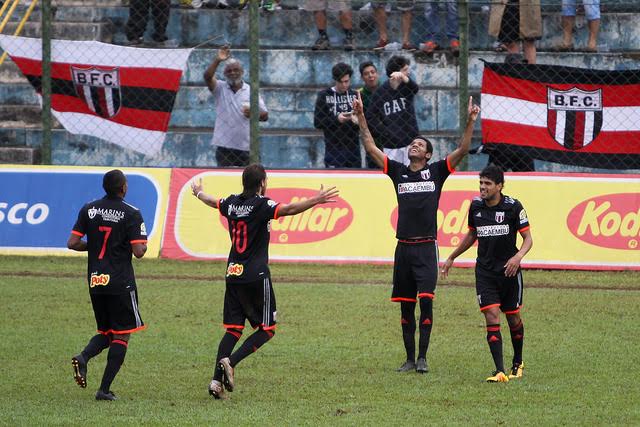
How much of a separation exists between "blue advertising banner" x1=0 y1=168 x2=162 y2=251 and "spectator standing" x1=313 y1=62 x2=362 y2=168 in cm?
262

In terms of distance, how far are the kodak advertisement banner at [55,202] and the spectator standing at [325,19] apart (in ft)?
15.7

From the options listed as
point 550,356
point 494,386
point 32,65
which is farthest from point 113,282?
point 32,65

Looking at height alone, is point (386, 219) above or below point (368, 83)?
below

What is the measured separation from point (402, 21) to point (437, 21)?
66cm

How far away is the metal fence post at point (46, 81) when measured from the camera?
17.4m

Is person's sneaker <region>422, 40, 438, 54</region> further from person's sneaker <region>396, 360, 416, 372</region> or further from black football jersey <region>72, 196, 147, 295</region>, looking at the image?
black football jersey <region>72, 196, 147, 295</region>

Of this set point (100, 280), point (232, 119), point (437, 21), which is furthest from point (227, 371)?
point (437, 21)

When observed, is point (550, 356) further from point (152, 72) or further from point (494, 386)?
point (152, 72)

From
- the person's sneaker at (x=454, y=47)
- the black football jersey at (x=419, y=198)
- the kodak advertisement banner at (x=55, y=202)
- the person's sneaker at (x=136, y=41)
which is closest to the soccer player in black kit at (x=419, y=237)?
the black football jersey at (x=419, y=198)

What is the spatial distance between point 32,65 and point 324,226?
209 inches

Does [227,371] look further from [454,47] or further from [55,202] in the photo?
[454,47]

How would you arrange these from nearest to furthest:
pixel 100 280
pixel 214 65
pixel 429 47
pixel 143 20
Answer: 1. pixel 100 280
2. pixel 214 65
3. pixel 429 47
4. pixel 143 20

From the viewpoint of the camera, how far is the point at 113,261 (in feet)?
30.5

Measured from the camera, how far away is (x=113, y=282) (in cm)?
923
